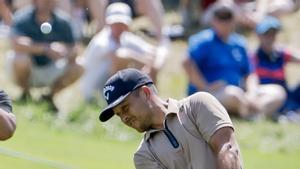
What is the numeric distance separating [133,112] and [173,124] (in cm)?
23

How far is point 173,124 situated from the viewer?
5.61 m

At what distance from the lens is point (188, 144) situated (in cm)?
557

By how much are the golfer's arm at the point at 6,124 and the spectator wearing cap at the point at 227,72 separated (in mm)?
5913

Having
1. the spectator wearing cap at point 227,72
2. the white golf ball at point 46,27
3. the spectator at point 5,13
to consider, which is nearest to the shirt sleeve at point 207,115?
the white golf ball at point 46,27

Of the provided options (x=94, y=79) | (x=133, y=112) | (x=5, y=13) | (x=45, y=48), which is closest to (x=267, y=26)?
(x=94, y=79)

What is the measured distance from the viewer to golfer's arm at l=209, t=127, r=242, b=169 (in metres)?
5.43

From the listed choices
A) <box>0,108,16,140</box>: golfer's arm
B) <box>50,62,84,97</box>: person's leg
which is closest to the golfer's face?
<box>0,108,16,140</box>: golfer's arm

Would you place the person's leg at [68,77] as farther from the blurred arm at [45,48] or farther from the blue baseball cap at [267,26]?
the blue baseball cap at [267,26]

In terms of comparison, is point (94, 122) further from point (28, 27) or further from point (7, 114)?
point (7, 114)

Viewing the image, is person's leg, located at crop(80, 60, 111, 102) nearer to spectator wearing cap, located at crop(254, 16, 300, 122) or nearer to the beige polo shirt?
spectator wearing cap, located at crop(254, 16, 300, 122)

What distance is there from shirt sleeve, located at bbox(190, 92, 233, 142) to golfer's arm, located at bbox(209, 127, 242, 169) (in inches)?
1.1

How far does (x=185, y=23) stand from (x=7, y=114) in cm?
1014

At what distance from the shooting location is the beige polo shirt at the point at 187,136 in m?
5.52

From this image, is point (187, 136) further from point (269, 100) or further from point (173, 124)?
point (269, 100)
